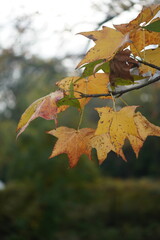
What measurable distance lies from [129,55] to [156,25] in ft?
0.13

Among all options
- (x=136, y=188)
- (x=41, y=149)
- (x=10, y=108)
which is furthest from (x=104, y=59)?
(x=10, y=108)

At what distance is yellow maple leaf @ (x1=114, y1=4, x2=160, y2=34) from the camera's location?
37 centimetres

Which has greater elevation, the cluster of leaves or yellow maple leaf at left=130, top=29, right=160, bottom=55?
yellow maple leaf at left=130, top=29, right=160, bottom=55

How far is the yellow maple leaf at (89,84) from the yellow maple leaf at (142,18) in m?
0.06

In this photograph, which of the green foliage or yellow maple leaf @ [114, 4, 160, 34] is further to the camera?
the green foliage

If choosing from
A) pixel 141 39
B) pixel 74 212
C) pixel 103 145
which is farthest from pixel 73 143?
pixel 74 212

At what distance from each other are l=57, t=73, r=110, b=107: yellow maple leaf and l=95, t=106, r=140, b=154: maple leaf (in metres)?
0.03

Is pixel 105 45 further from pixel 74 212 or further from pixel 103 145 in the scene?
pixel 74 212

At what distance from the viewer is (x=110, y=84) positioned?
379 millimetres

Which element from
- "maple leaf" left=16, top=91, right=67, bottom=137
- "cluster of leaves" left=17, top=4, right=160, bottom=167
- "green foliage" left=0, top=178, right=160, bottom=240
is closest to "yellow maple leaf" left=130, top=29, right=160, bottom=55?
"cluster of leaves" left=17, top=4, right=160, bottom=167

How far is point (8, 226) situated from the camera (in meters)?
4.22

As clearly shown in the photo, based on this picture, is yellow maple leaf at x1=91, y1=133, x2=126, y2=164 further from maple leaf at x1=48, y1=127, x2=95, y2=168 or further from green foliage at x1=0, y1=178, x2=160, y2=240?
green foliage at x1=0, y1=178, x2=160, y2=240

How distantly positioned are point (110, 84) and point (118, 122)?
0.04 meters

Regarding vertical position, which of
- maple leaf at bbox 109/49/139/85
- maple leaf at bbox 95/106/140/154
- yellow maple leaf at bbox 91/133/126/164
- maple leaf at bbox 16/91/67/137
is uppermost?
maple leaf at bbox 109/49/139/85
